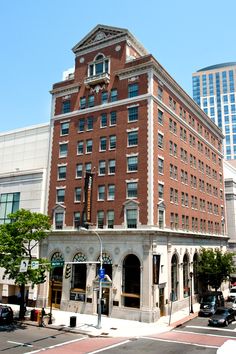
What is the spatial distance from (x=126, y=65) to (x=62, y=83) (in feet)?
34.3

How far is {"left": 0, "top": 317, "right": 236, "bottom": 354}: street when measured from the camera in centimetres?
2431

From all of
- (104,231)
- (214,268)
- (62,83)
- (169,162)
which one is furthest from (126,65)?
(214,268)

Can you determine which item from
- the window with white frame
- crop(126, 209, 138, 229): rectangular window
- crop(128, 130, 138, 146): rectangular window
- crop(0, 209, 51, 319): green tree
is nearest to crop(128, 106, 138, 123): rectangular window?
crop(128, 130, 138, 146): rectangular window

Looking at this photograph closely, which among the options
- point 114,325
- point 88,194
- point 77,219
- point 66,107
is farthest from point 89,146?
point 114,325

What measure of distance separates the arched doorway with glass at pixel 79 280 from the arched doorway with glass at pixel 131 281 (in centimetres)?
538

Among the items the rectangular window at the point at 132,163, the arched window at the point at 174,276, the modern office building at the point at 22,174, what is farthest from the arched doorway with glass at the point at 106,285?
the rectangular window at the point at 132,163

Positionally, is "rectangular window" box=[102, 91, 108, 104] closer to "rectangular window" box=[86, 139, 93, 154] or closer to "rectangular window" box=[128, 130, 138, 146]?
"rectangular window" box=[86, 139, 93, 154]

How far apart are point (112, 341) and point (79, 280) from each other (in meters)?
14.1

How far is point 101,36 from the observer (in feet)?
154

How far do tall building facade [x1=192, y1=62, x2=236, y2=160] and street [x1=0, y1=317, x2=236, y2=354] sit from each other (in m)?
159

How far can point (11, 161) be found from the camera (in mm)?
54812

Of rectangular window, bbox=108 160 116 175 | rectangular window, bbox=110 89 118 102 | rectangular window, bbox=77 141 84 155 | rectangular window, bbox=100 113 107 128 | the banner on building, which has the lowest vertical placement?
the banner on building

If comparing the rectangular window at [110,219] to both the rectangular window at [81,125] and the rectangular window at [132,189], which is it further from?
the rectangular window at [81,125]

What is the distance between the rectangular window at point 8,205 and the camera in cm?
4894
